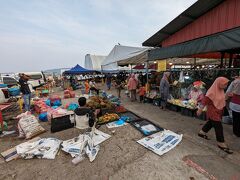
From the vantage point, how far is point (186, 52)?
442 cm

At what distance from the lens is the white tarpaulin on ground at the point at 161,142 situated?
10.4 feet

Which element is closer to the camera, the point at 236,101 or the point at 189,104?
the point at 236,101

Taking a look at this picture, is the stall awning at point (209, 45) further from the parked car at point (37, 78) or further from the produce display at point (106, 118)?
the parked car at point (37, 78)

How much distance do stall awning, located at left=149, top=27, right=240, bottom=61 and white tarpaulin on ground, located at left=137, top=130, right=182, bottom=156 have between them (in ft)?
8.02

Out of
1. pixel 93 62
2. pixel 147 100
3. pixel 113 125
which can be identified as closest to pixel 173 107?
pixel 147 100

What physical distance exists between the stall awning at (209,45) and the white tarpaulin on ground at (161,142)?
96.3 inches

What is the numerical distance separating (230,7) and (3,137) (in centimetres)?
901

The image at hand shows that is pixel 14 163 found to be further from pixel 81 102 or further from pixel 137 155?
pixel 137 155

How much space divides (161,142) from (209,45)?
283 centimetres

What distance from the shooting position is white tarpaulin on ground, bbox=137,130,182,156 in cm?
317

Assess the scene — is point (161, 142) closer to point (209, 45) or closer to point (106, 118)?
point (106, 118)

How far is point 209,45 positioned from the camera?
3693mm

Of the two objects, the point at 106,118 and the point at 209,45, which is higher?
the point at 209,45

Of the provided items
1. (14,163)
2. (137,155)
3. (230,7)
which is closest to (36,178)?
(14,163)
